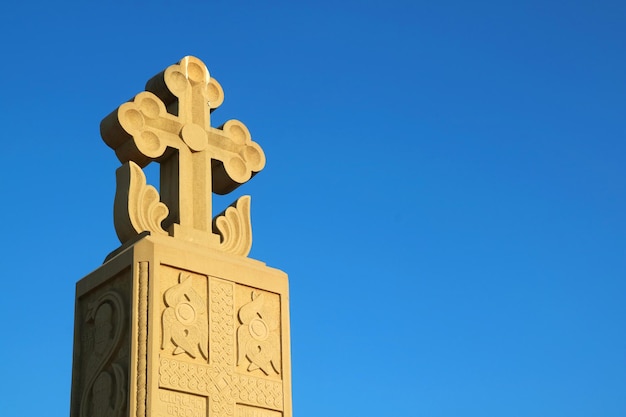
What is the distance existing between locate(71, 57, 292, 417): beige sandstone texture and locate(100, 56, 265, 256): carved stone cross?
1cm

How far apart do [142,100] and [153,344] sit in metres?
2.51

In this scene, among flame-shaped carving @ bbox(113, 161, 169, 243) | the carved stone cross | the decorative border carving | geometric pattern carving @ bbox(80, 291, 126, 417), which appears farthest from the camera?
the carved stone cross

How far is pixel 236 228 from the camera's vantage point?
1025cm

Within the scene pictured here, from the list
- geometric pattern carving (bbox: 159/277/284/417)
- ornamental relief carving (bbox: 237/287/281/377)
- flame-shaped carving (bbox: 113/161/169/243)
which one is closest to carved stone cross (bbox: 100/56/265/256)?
flame-shaped carving (bbox: 113/161/169/243)

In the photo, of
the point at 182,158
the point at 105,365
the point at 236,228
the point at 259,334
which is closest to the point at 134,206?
the point at 182,158

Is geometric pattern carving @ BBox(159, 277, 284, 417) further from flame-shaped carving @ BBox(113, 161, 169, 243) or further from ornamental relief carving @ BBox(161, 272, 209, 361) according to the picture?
flame-shaped carving @ BBox(113, 161, 169, 243)

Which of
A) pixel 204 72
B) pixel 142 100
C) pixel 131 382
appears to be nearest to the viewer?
pixel 131 382

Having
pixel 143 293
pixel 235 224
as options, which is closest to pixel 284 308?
pixel 235 224

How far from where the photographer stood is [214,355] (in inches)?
368

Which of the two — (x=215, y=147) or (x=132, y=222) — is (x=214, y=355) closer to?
(x=132, y=222)

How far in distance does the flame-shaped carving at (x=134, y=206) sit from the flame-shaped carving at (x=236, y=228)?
0.61 metres

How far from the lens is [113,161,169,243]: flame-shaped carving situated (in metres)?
9.59

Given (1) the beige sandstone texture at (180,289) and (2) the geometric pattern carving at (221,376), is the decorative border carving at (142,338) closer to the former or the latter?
(1) the beige sandstone texture at (180,289)

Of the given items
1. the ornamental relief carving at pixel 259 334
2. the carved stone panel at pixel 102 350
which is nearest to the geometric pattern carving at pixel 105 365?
the carved stone panel at pixel 102 350
